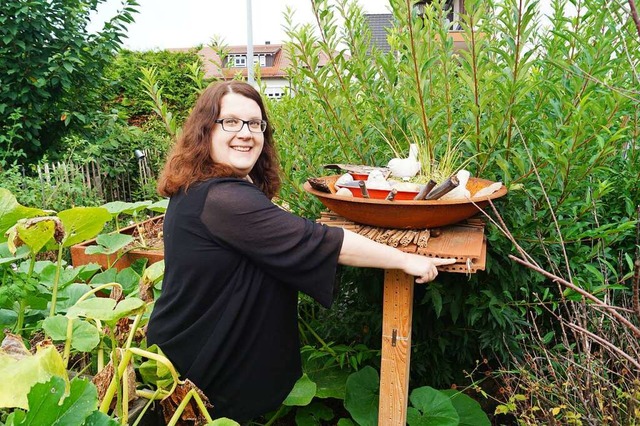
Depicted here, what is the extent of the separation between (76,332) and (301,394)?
0.77m

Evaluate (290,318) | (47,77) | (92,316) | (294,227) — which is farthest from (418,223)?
(47,77)

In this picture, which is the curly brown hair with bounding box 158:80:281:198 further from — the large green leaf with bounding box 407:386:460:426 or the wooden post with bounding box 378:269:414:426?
the large green leaf with bounding box 407:386:460:426

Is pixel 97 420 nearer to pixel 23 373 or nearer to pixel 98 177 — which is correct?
pixel 23 373

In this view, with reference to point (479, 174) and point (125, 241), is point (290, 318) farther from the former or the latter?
point (125, 241)

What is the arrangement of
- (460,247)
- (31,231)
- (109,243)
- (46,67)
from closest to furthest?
(460,247) < (31,231) < (109,243) < (46,67)

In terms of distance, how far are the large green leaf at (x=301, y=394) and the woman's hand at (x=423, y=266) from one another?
2.35ft

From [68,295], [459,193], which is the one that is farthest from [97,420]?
[68,295]

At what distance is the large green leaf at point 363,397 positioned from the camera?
1.95 m

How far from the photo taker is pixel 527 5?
149 cm

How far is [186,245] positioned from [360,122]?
83 centimetres

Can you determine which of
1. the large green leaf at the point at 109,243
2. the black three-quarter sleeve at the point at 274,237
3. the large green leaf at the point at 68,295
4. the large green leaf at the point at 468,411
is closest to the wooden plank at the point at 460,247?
the black three-quarter sleeve at the point at 274,237

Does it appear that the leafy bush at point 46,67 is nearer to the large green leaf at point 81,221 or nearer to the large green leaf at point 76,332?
the large green leaf at point 81,221

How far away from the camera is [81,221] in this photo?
2016mm

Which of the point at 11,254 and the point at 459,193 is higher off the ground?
the point at 459,193
